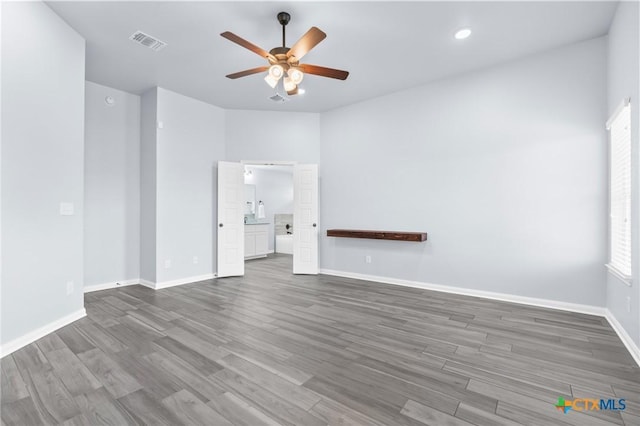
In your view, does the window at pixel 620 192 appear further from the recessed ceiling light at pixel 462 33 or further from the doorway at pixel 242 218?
the doorway at pixel 242 218

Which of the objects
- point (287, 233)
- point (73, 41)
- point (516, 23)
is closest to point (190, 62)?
point (73, 41)

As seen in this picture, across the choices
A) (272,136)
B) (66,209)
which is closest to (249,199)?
(272,136)

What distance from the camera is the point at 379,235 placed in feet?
16.1

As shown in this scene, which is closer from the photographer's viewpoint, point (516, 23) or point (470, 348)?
point (470, 348)

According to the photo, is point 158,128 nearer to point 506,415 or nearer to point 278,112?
point 278,112

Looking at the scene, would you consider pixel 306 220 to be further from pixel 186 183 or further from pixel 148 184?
pixel 148 184

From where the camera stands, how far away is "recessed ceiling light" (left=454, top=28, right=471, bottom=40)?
3.23 m

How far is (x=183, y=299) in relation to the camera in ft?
13.4

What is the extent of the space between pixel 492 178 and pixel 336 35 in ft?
9.00

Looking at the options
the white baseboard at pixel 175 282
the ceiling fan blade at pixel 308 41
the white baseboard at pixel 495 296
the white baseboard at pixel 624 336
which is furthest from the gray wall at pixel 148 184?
the white baseboard at pixel 624 336

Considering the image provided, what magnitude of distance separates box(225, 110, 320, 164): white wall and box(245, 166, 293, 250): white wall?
128 inches

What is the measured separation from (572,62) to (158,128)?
5.69m

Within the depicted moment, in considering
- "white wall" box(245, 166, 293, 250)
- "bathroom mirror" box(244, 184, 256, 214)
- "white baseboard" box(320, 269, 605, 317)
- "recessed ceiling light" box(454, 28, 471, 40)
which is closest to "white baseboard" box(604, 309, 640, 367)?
"white baseboard" box(320, 269, 605, 317)

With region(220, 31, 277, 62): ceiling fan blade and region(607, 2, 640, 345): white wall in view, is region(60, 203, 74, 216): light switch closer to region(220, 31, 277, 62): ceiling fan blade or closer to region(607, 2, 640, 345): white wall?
region(220, 31, 277, 62): ceiling fan blade
